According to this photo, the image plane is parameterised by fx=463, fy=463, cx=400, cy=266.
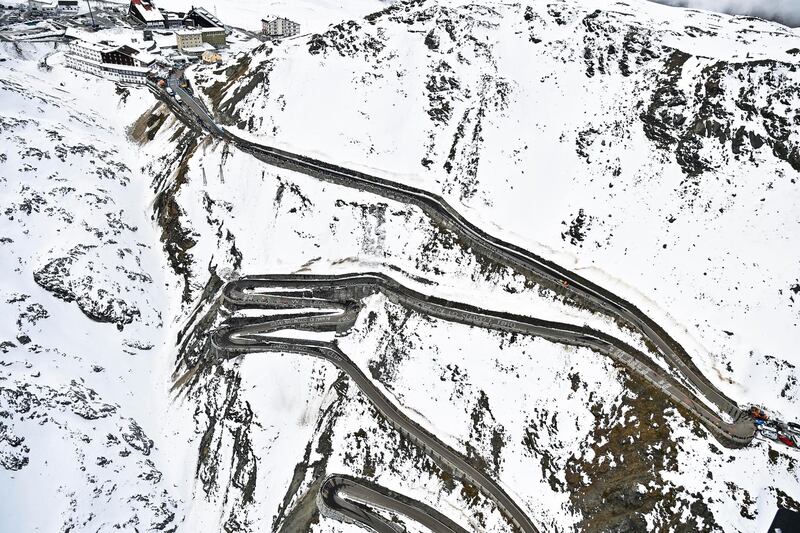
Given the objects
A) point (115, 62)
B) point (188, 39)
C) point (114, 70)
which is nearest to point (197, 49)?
point (188, 39)

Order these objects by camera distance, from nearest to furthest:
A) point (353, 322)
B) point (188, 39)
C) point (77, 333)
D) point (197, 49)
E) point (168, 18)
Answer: point (353, 322), point (77, 333), point (188, 39), point (197, 49), point (168, 18)

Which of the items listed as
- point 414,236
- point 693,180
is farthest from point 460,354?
point 693,180

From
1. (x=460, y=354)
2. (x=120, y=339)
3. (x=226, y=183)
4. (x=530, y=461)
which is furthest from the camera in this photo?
(x=226, y=183)

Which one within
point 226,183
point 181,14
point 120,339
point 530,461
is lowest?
point 530,461

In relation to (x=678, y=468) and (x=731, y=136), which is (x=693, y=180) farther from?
(x=678, y=468)

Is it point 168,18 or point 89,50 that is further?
point 168,18

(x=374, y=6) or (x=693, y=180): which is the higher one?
(x=374, y=6)

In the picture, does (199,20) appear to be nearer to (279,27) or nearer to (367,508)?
(279,27)

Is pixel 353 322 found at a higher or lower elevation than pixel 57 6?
lower
